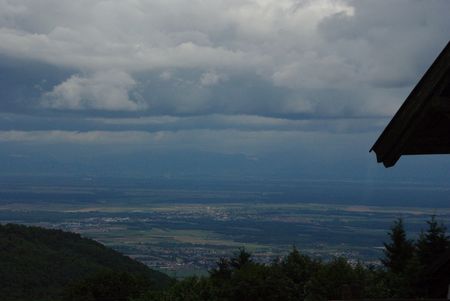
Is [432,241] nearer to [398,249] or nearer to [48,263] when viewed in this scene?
[398,249]

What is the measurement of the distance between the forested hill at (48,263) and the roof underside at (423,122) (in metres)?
42.1

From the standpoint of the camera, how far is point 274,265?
40000 millimetres

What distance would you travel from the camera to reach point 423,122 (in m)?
5.67

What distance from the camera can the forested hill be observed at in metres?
57.3

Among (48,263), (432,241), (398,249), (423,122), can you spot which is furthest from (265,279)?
(48,263)

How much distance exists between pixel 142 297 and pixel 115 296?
6715 mm

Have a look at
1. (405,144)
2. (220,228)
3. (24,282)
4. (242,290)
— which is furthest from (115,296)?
(220,228)

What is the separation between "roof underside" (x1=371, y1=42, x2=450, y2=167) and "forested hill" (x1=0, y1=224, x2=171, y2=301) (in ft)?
138

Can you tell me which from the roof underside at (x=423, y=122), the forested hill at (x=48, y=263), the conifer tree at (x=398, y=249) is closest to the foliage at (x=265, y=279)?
the conifer tree at (x=398, y=249)

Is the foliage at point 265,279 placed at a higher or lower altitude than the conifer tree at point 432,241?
lower

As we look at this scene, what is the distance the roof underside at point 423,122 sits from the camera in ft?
17.2

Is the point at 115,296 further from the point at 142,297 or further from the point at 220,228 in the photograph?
the point at 220,228

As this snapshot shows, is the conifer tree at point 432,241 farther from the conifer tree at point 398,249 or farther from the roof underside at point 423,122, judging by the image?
the roof underside at point 423,122

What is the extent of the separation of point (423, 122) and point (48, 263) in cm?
6483
